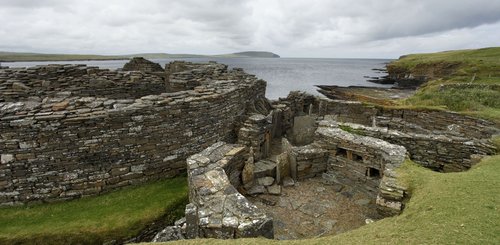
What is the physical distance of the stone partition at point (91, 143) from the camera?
348 inches

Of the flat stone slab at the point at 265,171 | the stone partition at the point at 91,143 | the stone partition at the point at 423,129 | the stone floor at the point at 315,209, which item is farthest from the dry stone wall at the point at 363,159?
the stone partition at the point at 91,143

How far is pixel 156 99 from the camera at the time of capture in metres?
11.0

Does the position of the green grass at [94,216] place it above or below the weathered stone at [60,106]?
below

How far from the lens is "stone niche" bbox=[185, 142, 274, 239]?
5637 millimetres

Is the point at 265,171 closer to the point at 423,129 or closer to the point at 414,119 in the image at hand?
the point at 423,129

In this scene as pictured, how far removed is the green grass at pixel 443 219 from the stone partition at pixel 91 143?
5.92 m

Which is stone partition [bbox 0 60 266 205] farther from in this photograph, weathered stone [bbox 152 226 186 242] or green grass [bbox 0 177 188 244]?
weathered stone [bbox 152 226 186 242]

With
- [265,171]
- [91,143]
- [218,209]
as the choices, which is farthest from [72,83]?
[218,209]

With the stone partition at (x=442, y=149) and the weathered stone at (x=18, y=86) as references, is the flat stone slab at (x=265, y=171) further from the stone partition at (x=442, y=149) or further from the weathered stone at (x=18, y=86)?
the weathered stone at (x=18, y=86)

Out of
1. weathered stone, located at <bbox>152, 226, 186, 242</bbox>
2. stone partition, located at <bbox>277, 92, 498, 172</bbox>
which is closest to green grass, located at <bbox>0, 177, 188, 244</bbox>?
weathered stone, located at <bbox>152, 226, 186, 242</bbox>

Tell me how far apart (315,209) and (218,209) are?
3.74m

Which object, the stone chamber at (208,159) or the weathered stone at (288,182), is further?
the weathered stone at (288,182)

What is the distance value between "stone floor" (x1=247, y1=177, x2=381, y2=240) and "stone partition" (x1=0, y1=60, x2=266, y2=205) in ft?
12.7

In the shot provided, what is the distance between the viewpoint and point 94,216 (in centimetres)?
866
